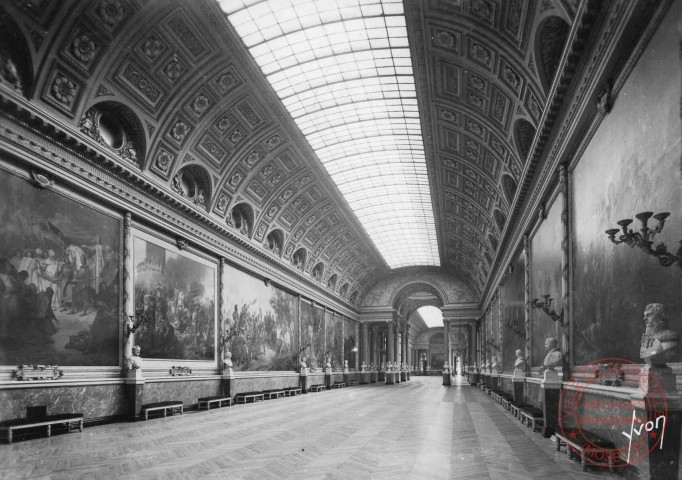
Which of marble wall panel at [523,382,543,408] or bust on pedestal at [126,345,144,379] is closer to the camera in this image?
marble wall panel at [523,382,543,408]

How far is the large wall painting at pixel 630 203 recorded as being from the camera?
22.0 feet

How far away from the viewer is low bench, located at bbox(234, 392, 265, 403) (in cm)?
2361

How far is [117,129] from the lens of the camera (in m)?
17.3

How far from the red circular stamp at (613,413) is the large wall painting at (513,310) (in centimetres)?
897

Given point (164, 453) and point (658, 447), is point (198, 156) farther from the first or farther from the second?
point (658, 447)

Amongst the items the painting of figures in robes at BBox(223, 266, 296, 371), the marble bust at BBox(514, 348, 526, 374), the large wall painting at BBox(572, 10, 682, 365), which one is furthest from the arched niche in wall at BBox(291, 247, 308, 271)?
the large wall painting at BBox(572, 10, 682, 365)

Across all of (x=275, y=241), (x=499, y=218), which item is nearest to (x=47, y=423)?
(x=275, y=241)

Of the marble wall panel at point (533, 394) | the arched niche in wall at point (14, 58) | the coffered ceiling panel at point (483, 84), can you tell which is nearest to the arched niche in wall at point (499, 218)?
the coffered ceiling panel at point (483, 84)

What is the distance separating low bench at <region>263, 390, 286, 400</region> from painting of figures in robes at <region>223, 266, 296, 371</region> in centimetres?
131

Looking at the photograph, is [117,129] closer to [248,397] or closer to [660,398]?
[248,397]

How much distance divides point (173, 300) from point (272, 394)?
391 inches

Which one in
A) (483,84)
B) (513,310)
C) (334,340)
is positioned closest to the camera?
(483,84)

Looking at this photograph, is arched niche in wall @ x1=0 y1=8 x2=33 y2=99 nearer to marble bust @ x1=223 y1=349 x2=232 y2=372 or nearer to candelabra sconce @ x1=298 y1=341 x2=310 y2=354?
marble bust @ x1=223 y1=349 x2=232 y2=372

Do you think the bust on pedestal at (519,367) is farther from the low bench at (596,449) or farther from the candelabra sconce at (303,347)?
the candelabra sconce at (303,347)
